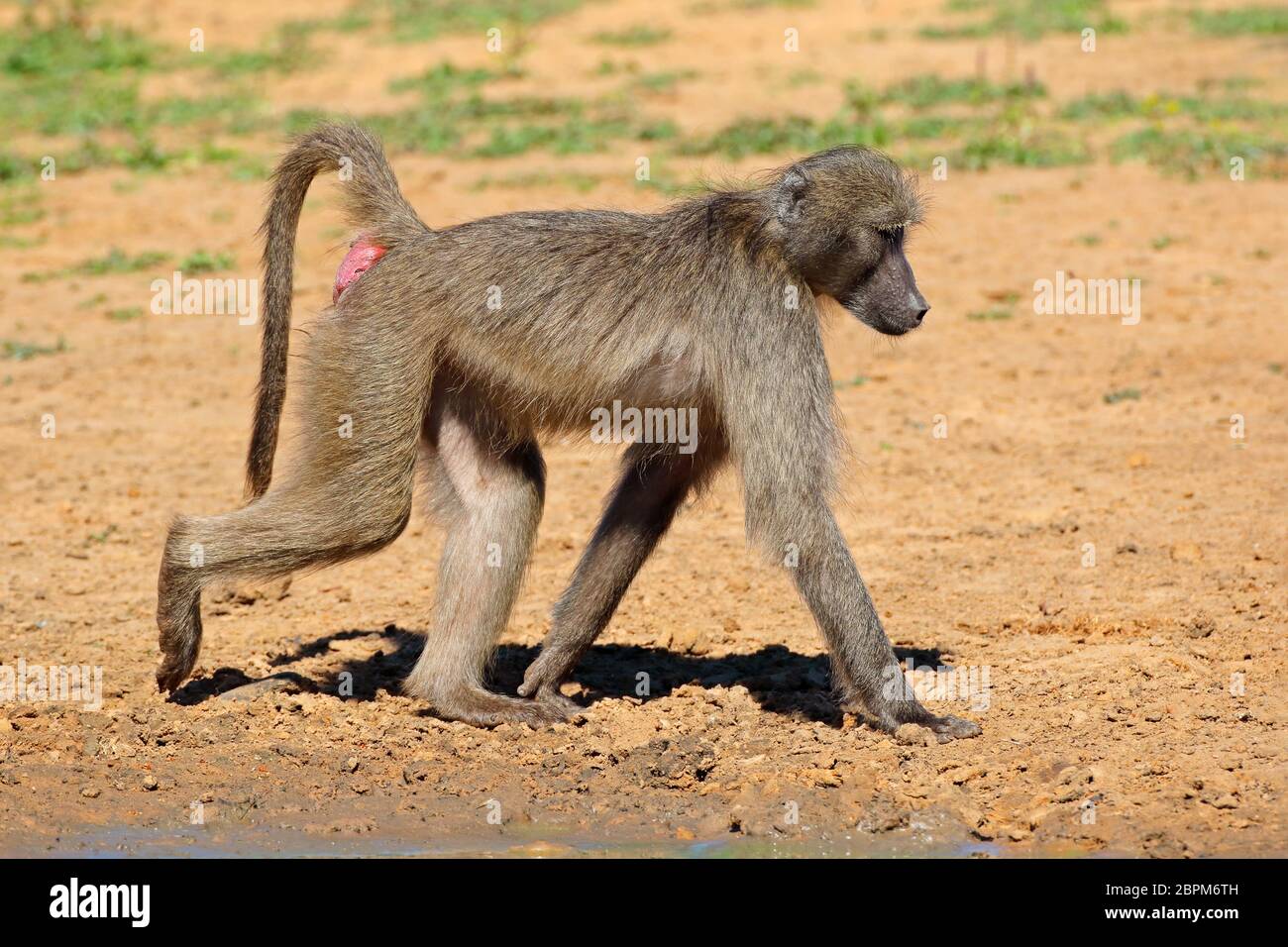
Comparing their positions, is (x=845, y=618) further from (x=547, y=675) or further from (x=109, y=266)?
(x=109, y=266)

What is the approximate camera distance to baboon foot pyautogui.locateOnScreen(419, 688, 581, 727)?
5.51 m

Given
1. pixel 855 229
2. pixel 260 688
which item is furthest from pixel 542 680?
pixel 855 229

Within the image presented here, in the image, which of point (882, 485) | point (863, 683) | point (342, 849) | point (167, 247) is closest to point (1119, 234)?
point (882, 485)

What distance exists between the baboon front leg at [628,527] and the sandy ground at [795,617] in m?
0.35

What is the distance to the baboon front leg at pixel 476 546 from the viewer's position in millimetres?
5457

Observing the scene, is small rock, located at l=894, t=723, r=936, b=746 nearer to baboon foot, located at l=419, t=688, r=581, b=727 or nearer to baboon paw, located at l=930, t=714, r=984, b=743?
baboon paw, located at l=930, t=714, r=984, b=743

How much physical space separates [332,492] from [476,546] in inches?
20.6

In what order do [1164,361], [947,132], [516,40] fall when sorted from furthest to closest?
1. [516,40]
2. [947,132]
3. [1164,361]

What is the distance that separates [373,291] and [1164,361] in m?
5.18

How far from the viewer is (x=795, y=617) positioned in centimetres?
651

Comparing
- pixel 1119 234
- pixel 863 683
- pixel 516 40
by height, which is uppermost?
pixel 516 40

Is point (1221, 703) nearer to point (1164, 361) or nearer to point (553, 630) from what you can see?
point (553, 630)

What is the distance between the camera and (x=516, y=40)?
680 inches

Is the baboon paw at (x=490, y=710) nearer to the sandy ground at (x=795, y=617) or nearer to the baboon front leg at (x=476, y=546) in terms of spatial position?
the baboon front leg at (x=476, y=546)
